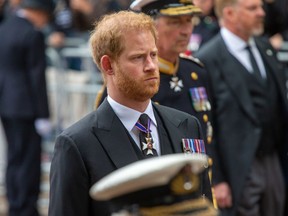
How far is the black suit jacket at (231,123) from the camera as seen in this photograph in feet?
22.1

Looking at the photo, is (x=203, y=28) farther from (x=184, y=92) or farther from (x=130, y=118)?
(x=130, y=118)

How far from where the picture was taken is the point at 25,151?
9.58 metres

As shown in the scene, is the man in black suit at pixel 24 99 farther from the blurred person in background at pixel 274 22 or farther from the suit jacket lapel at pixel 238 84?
the suit jacket lapel at pixel 238 84

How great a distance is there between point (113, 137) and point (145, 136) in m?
0.15

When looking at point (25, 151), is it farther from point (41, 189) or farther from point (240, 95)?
point (240, 95)

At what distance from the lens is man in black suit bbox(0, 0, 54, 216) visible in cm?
927

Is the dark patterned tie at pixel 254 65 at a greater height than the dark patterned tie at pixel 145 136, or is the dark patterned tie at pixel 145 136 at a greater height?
the dark patterned tie at pixel 145 136

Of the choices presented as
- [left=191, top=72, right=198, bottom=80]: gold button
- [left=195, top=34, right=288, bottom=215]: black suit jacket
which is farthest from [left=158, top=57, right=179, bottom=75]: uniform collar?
[left=195, top=34, right=288, bottom=215]: black suit jacket

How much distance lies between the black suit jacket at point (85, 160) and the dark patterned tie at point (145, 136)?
0.19ft

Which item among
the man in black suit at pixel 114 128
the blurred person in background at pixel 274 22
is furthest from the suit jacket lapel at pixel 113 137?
the blurred person in background at pixel 274 22

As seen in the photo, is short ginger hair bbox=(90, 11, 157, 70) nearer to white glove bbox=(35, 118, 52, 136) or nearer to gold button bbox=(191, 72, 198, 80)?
gold button bbox=(191, 72, 198, 80)

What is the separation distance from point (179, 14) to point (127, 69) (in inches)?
64.5

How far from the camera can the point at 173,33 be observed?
5699mm

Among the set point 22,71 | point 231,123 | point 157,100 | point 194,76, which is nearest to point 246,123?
point 231,123
